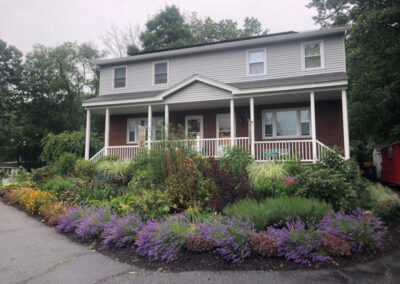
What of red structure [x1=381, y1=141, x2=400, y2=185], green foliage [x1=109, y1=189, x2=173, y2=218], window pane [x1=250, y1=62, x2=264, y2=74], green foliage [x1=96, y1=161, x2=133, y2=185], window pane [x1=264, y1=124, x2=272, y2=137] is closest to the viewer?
green foliage [x1=109, y1=189, x2=173, y2=218]

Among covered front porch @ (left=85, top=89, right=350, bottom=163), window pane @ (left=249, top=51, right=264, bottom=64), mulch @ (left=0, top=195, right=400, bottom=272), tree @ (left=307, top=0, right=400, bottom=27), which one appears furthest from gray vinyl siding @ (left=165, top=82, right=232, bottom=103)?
tree @ (left=307, top=0, right=400, bottom=27)

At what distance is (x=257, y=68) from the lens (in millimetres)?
12695

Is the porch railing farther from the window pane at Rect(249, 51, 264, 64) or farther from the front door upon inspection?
the window pane at Rect(249, 51, 264, 64)

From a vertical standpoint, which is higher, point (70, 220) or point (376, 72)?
point (376, 72)

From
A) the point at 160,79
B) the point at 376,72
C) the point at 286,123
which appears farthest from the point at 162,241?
the point at 376,72

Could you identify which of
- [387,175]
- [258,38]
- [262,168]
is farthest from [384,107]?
[262,168]

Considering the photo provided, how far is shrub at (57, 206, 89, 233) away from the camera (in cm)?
549

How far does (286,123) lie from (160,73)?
7120mm

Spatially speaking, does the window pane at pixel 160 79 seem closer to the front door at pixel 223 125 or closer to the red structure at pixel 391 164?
the front door at pixel 223 125

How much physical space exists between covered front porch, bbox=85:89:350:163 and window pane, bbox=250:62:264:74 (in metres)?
1.66

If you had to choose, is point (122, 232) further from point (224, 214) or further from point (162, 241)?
point (224, 214)

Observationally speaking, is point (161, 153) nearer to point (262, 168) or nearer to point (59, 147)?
point (262, 168)

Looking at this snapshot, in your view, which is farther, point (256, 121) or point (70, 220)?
point (256, 121)

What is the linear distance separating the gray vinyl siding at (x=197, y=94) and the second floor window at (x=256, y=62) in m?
2.55
